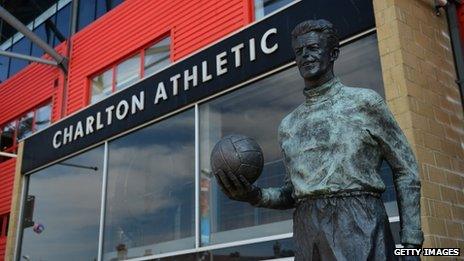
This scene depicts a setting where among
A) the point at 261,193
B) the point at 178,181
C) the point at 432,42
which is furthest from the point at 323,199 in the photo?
the point at 178,181

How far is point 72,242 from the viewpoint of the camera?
10.8m

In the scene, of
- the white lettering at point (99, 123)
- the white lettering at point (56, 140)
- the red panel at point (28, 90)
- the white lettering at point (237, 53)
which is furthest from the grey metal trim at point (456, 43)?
the red panel at point (28, 90)

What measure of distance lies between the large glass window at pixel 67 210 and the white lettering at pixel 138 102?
4.01ft

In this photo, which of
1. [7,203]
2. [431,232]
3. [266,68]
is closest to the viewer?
[431,232]

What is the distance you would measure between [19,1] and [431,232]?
1509cm

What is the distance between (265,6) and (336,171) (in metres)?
7.22

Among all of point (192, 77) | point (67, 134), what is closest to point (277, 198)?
point (192, 77)

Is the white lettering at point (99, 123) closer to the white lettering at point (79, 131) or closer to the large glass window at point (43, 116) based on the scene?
the white lettering at point (79, 131)

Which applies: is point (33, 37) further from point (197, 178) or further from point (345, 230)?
point (345, 230)

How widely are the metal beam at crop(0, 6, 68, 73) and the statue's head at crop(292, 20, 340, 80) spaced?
11354 millimetres

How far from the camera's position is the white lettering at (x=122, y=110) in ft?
33.1

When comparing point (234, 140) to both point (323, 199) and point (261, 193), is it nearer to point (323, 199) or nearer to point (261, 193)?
point (261, 193)

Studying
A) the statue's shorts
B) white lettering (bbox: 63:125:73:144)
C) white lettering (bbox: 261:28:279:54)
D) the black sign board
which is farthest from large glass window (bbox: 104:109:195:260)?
the statue's shorts

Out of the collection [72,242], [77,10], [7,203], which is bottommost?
[72,242]
